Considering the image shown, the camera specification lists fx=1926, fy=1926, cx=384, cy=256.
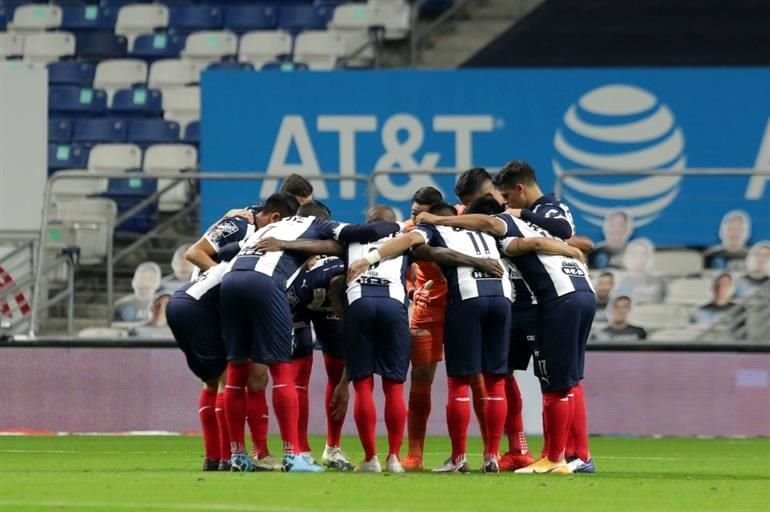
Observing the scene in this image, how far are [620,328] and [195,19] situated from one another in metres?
8.40

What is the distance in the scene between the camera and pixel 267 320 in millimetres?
12086

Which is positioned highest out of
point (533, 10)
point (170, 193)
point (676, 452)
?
point (533, 10)

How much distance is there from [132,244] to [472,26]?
22.2 feet

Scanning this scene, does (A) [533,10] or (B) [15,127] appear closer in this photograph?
(B) [15,127]

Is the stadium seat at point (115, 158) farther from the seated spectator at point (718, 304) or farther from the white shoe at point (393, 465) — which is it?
the white shoe at point (393, 465)

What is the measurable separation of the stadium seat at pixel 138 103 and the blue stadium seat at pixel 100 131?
0.28 meters

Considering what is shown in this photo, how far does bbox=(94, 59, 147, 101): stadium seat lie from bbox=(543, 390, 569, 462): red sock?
498 inches

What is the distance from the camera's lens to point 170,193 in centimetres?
1927

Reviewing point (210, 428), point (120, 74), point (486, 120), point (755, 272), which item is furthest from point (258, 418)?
point (120, 74)

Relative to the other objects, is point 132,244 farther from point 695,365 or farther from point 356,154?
point 695,365

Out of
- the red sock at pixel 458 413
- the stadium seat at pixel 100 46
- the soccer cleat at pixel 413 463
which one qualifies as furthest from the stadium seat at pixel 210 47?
the red sock at pixel 458 413

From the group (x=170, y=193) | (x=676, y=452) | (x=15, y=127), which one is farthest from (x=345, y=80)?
(x=676, y=452)

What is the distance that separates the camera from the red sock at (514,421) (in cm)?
1323

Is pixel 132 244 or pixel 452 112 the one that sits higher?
pixel 452 112
